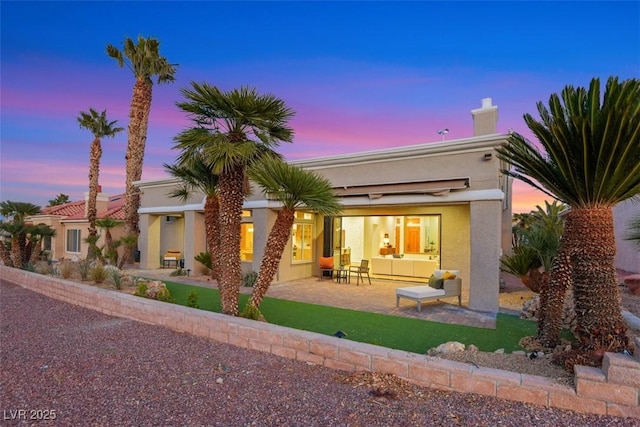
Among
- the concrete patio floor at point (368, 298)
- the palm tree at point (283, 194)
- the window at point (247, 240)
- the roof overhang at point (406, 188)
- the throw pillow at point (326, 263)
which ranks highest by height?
the roof overhang at point (406, 188)

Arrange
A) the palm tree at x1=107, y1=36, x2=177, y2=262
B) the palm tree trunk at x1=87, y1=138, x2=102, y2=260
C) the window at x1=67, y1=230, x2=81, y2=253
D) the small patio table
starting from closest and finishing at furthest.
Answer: the small patio table, the palm tree at x1=107, y1=36, x2=177, y2=262, the palm tree trunk at x1=87, y1=138, x2=102, y2=260, the window at x1=67, y1=230, x2=81, y2=253

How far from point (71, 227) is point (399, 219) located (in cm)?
2475

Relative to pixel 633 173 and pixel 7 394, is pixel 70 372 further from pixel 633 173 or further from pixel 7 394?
pixel 633 173

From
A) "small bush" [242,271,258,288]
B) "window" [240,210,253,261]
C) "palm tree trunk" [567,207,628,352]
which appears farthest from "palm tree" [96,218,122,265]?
"palm tree trunk" [567,207,628,352]

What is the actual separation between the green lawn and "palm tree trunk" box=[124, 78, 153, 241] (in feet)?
45.0

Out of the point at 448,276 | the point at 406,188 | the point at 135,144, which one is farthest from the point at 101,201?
the point at 448,276

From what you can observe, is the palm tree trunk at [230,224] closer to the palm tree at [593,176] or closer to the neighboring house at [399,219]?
the neighboring house at [399,219]

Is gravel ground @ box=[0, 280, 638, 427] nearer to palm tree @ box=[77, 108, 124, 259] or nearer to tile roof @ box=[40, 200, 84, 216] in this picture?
palm tree @ box=[77, 108, 124, 259]

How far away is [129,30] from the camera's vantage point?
20234mm

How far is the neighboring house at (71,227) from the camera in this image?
1016 inches

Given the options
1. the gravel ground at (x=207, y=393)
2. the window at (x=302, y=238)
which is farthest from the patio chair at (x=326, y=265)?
the gravel ground at (x=207, y=393)

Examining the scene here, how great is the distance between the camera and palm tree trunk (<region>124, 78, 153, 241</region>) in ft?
68.4

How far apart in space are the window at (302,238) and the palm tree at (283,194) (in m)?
8.09

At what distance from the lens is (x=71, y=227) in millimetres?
27156
